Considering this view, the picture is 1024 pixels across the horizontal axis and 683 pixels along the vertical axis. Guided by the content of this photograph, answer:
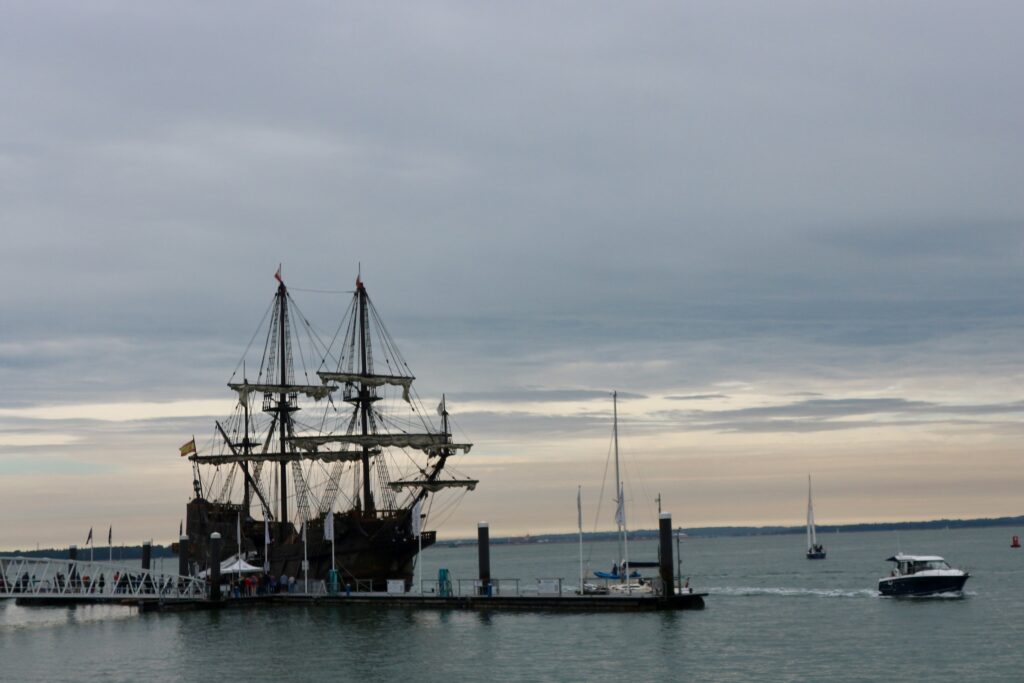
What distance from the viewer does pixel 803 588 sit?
10375cm

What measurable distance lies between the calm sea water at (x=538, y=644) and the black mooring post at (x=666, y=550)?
158cm

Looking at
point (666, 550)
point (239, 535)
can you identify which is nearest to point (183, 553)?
point (239, 535)

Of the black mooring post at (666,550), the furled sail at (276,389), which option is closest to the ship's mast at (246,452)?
the furled sail at (276,389)

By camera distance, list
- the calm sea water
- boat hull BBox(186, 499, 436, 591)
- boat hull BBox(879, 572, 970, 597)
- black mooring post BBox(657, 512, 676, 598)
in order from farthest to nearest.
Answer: boat hull BBox(186, 499, 436, 591) → boat hull BBox(879, 572, 970, 597) → black mooring post BBox(657, 512, 676, 598) → the calm sea water

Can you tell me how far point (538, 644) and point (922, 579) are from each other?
3190 centimetres

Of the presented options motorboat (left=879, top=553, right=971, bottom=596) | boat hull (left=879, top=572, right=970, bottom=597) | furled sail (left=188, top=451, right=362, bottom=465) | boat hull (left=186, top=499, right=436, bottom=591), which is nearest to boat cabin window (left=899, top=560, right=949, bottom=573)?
motorboat (left=879, top=553, right=971, bottom=596)

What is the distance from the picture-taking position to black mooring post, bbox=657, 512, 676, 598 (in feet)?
216

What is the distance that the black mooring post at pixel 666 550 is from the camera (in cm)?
6588

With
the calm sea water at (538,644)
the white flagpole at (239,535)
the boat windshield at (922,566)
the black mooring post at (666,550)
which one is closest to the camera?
the calm sea water at (538,644)

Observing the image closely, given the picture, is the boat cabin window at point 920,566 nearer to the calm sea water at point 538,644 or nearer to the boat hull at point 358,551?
the calm sea water at point 538,644

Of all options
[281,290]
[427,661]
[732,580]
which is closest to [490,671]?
[427,661]

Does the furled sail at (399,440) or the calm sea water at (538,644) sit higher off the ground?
the furled sail at (399,440)

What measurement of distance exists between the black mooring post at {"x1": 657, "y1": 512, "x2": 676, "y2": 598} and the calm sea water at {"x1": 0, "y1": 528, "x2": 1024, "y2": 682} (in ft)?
5.19

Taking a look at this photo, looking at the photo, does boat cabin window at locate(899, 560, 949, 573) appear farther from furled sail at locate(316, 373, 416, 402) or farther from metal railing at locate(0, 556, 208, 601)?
metal railing at locate(0, 556, 208, 601)
